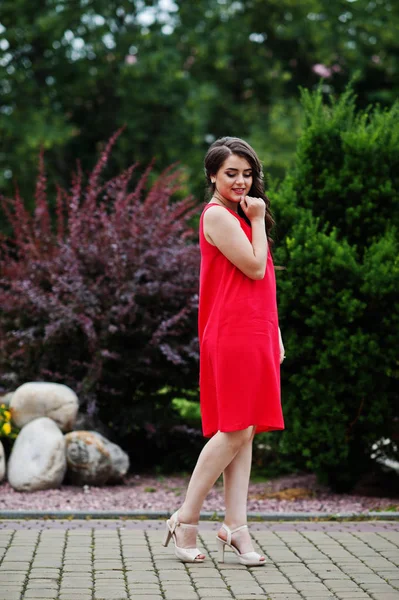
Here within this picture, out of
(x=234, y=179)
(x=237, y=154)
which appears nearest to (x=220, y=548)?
(x=234, y=179)

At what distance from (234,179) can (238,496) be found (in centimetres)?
150

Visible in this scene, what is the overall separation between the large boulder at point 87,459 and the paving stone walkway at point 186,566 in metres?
1.50

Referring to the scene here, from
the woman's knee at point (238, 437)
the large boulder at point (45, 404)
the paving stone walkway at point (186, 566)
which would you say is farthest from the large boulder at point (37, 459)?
the woman's knee at point (238, 437)

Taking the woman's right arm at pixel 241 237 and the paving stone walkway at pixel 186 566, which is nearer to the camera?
the paving stone walkway at pixel 186 566

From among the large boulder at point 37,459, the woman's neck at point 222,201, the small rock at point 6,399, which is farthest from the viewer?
the small rock at point 6,399

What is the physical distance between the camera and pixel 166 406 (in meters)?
8.27

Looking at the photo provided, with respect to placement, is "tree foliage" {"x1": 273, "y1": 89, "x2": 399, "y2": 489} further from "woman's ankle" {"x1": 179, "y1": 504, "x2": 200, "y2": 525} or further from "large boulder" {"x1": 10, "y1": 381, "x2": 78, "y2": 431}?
"woman's ankle" {"x1": 179, "y1": 504, "x2": 200, "y2": 525}

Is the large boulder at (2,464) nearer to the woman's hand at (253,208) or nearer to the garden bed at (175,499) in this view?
the garden bed at (175,499)

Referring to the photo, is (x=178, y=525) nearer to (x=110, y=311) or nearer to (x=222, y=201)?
(x=222, y=201)

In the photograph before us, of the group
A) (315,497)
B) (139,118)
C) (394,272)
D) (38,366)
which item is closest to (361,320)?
(394,272)

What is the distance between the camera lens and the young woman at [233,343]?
4414mm

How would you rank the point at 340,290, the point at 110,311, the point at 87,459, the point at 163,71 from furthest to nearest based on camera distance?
the point at 163,71 < the point at 110,311 < the point at 87,459 < the point at 340,290

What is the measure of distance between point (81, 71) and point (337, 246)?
49.2ft

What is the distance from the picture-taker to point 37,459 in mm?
6996
